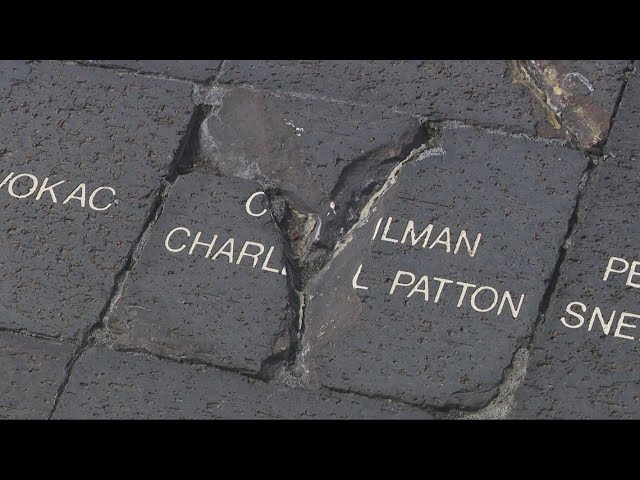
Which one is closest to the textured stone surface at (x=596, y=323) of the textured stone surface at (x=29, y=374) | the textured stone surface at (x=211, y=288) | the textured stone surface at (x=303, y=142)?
the textured stone surface at (x=303, y=142)

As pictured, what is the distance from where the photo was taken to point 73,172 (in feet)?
9.76

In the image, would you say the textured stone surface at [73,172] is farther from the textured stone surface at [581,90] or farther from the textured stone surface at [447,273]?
the textured stone surface at [581,90]

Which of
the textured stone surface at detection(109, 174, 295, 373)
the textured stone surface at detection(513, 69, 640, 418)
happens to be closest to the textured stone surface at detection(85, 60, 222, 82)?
the textured stone surface at detection(109, 174, 295, 373)

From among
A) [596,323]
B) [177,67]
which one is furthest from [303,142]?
[596,323]

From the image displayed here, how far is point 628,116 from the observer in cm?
295

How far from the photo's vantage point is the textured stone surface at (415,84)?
299 cm

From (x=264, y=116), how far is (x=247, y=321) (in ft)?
2.32

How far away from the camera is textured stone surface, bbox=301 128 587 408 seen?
264 centimetres

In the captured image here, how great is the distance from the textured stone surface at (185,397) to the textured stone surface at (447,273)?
65mm

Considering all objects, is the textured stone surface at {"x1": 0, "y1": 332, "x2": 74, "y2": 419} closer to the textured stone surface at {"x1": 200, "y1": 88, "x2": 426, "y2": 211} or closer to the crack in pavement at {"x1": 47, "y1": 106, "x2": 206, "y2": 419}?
the crack in pavement at {"x1": 47, "y1": 106, "x2": 206, "y2": 419}

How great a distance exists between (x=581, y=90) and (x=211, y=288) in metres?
1.34

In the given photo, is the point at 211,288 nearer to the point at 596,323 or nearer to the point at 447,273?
the point at 447,273

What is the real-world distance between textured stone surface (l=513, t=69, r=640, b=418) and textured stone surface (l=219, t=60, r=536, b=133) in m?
0.33

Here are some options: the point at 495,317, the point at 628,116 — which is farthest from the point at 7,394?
the point at 628,116
